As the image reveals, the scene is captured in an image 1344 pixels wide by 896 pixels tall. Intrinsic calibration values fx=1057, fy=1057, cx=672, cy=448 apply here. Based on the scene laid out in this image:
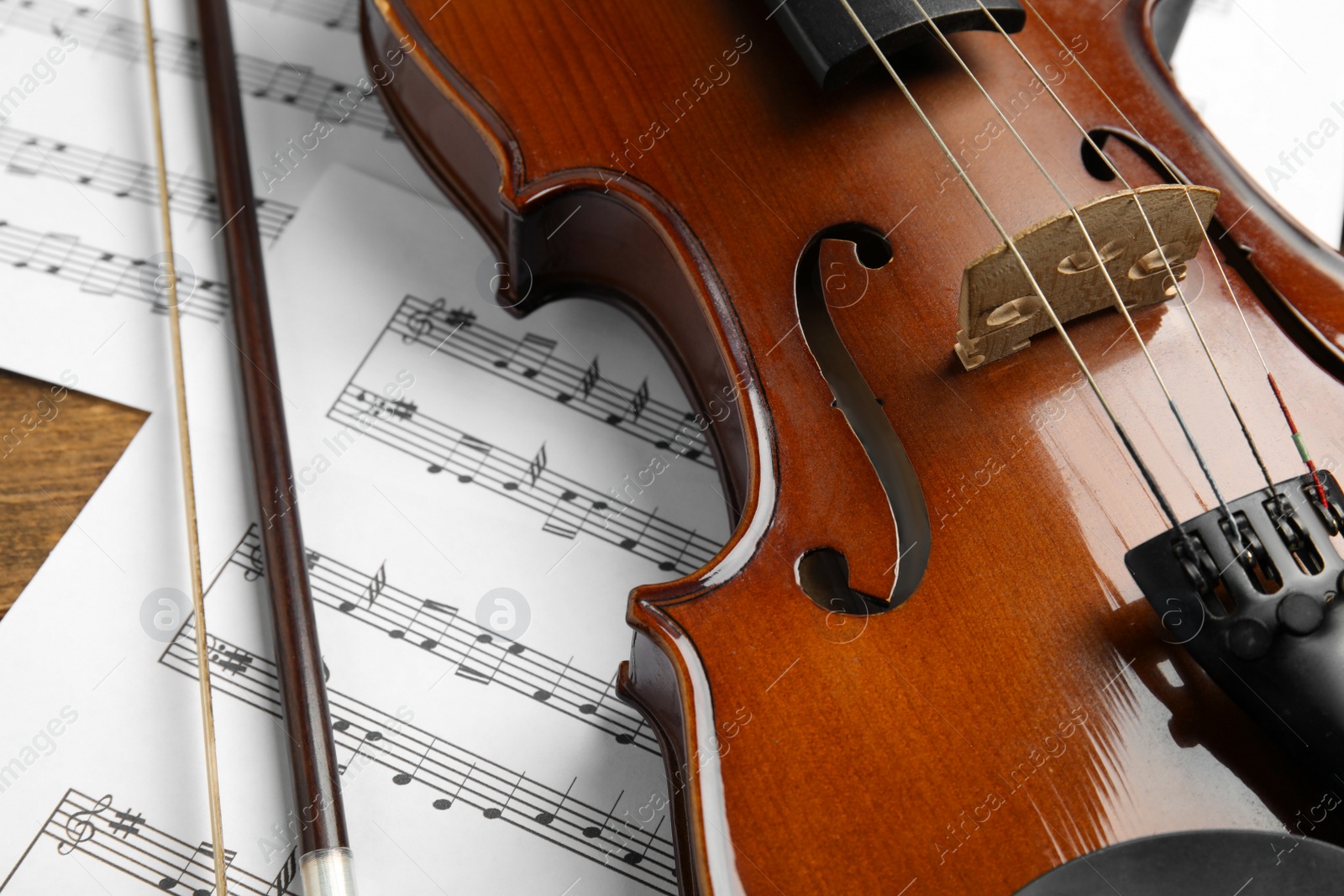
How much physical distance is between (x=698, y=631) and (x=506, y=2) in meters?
0.72

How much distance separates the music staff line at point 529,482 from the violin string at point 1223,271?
575 millimetres

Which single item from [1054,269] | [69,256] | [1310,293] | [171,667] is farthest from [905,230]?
[69,256]

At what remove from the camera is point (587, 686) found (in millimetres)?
1140

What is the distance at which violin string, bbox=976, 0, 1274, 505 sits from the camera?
34.3 inches

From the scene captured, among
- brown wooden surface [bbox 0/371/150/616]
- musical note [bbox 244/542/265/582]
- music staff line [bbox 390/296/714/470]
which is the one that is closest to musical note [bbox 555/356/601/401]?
music staff line [bbox 390/296/714/470]

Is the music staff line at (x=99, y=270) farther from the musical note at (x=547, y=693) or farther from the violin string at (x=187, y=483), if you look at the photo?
the musical note at (x=547, y=693)

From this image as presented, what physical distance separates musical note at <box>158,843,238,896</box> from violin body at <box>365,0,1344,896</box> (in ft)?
1.46

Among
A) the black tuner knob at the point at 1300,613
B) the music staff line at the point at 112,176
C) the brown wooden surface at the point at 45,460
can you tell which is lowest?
the black tuner knob at the point at 1300,613

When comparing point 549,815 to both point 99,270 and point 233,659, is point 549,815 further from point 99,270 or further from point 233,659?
point 99,270

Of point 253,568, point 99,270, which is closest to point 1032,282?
point 253,568

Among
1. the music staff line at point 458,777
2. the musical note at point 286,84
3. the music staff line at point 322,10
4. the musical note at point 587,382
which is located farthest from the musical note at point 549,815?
the music staff line at point 322,10

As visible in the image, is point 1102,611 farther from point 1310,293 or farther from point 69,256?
point 69,256

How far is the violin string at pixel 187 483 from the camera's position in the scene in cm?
104

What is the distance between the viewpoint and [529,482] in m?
1.24
